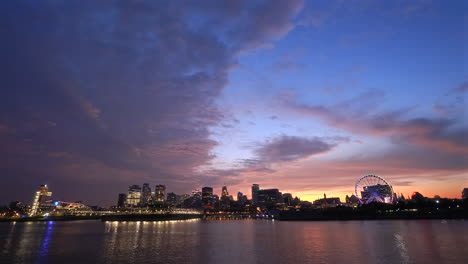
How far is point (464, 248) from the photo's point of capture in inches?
1489

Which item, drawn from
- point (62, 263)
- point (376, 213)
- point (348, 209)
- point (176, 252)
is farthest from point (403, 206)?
point (62, 263)

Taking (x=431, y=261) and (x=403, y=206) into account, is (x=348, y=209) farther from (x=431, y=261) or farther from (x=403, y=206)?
(x=431, y=261)

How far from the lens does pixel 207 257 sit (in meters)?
34.8

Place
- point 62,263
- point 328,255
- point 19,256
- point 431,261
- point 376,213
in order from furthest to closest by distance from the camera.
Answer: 1. point 376,213
2. point 19,256
3. point 328,255
4. point 62,263
5. point 431,261

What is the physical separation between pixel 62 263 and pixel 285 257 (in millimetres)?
27236

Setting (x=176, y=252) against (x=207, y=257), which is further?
(x=176, y=252)

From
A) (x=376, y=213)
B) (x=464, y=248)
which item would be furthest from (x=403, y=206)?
(x=464, y=248)

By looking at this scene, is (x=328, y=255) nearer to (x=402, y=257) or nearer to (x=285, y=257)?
(x=285, y=257)

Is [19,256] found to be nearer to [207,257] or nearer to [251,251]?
[207,257]

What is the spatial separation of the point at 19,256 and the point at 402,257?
1993 inches

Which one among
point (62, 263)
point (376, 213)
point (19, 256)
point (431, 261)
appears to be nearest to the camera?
point (431, 261)

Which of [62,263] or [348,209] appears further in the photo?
[348,209]

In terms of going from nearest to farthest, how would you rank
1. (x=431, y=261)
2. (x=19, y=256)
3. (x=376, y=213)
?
(x=431, y=261) → (x=19, y=256) → (x=376, y=213)

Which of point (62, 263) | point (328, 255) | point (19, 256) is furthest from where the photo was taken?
point (19, 256)
